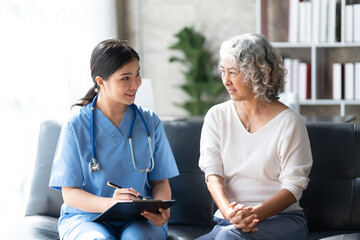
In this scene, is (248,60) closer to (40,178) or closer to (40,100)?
(40,178)

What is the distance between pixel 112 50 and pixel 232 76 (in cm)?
46

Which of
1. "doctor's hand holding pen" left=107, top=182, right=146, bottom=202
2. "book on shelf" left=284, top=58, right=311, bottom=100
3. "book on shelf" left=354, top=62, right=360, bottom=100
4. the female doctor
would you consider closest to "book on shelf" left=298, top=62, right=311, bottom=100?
"book on shelf" left=284, top=58, right=311, bottom=100

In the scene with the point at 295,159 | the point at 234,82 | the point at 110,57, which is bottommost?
the point at 295,159

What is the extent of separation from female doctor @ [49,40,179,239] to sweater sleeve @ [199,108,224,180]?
17 cm

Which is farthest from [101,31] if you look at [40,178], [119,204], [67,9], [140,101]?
[119,204]

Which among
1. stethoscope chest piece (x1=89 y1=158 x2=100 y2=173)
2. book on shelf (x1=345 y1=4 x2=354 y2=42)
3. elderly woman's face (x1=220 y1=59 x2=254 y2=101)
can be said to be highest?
book on shelf (x1=345 y1=4 x2=354 y2=42)

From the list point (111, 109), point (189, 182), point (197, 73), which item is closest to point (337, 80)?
point (197, 73)

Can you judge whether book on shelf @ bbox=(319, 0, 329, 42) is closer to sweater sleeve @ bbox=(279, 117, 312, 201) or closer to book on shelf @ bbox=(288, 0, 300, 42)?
book on shelf @ bbox=(288, 0, 300, 42)

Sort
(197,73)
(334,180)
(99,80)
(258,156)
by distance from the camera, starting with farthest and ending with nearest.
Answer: (197,73)
(334,180)
(99,80)
(258,156)

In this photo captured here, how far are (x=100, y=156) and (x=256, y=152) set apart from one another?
59 cm

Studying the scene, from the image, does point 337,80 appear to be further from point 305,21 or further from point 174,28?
point 174,28

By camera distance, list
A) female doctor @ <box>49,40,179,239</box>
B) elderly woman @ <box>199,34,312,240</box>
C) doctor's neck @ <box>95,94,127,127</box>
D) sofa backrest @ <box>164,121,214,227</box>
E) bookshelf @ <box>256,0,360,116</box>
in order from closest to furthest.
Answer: elderly woman @ <box>199,34,312,240</box>
female doctor @ <box>49,40,179,239</box>
doctor's neck @ <box>95,94,127,127</box>
sofa backrest @ <box>164,121,214,227</box>
bookshelf @ <box>256,0,360,116</box>

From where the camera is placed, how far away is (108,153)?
76.8 inches

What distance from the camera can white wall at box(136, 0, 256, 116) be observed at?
175 inches
